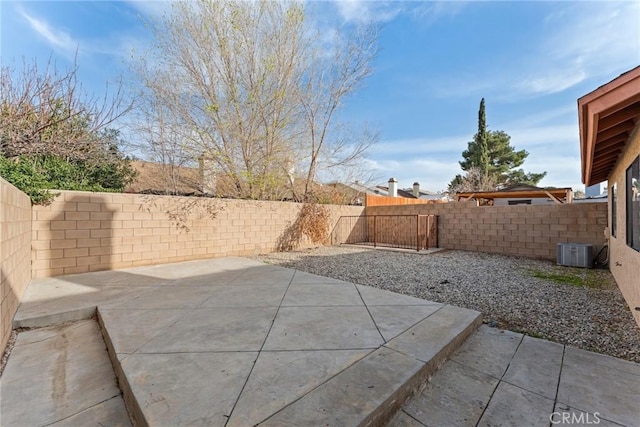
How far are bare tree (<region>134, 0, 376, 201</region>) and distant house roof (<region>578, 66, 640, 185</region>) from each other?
7084 mm

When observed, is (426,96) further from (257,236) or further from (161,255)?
(161,255)

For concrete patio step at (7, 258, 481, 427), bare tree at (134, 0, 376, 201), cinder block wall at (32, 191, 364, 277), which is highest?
bare tree at (134, 0, 376, 201)

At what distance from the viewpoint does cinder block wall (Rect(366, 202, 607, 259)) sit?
629 cm

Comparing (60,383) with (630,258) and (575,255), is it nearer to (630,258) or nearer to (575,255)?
(630,258)

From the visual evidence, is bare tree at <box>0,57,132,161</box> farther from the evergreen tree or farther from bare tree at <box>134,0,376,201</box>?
the evergreen tree

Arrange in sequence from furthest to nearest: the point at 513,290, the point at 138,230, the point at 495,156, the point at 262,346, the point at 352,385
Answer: the point at 495,156, the point at 138,230, the point at 513,290, the point at 262,346, the point at 352,385

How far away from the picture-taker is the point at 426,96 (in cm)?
926

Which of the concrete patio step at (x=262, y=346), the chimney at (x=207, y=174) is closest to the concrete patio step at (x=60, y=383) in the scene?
the concrete patio step at (x=262, y=346)

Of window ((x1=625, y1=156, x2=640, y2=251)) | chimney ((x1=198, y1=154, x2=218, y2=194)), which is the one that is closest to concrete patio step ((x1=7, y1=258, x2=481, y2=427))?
window ((x1=625, y1=156, x2=640, y2=251))

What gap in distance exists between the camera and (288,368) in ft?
5.89

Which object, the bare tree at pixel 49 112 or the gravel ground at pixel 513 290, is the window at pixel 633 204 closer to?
the gravel ground at pixel 513 290

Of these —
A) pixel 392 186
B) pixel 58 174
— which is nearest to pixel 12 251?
pixel 58 174

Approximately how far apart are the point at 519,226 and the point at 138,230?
9.06m

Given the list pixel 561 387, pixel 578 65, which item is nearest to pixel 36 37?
pixel 561 387
